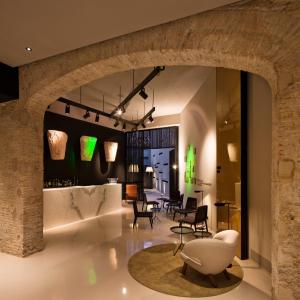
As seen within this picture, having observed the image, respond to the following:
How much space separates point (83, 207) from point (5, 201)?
10.8 ft

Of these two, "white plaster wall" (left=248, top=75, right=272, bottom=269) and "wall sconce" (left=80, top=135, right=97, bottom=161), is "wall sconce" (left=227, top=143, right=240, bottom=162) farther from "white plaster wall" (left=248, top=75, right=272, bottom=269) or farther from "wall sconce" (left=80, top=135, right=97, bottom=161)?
"wall sconce" (left=80, top=135, right=97, bottom=161)

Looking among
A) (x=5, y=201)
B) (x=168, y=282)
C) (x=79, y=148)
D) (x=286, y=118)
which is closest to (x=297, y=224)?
(x=286, y=118)

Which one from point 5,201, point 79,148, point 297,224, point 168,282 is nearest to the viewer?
point 297,224

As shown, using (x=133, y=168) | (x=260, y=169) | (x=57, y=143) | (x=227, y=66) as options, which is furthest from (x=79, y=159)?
(x=227, y=66)

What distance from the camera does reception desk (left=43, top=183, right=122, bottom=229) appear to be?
265 inches

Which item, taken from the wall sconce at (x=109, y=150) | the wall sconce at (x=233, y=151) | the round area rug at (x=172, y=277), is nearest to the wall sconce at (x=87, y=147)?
the wall sconce at (x=109, y=150)

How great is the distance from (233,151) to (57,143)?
5.12m

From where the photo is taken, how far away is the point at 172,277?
3770 millimetres

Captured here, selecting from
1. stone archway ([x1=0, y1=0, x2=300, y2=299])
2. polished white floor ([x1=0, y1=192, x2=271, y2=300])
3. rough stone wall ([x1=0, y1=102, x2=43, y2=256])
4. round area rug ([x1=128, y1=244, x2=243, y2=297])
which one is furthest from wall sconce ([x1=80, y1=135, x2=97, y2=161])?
round area rug ([x1=128, y1=244, x2=243, y2=297])

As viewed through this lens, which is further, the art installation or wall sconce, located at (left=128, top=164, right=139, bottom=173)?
wall sconce, located at (left=128, top=164, right=139, bottom=173)

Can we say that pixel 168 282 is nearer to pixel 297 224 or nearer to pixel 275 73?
pixel 297 224

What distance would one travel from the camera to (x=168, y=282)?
142 inches

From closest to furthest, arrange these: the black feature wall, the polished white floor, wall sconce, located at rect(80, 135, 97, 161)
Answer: the polished white floor → the black feature wall → wall sconce, located at rect(80, 135, 97, 161)

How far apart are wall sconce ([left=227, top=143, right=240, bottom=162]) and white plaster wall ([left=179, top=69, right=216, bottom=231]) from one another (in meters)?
1.03
